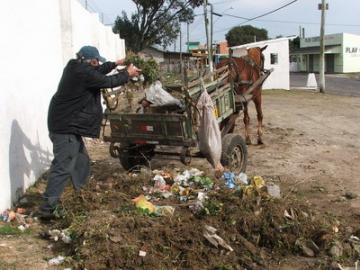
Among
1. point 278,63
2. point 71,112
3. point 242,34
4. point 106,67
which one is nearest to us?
point 71,112

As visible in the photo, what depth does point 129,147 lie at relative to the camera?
7.88 m

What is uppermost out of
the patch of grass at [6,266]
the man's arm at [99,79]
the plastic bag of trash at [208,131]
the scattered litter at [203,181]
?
the man's arm at [99,79]

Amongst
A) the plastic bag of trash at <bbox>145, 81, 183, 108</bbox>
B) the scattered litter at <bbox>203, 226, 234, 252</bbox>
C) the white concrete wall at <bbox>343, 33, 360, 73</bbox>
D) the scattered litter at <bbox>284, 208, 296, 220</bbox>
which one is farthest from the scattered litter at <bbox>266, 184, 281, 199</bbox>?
the white concrete wall at <bbox>343, 33, 360, 73</bbox>

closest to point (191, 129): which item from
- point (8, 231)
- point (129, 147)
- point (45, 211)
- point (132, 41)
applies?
point (129, 147)

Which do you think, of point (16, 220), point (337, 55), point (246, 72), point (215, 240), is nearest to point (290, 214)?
point (215, 240)

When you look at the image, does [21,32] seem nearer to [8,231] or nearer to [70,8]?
[8,231]

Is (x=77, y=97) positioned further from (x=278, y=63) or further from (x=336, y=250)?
(x=278, y=63)

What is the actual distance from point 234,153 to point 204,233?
3.24m

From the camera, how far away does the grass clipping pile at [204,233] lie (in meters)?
4.58

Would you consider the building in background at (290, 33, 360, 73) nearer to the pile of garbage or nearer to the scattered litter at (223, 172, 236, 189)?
the scattered litter at (223, 172, 236, 189)

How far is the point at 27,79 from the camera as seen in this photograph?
7.34 meters

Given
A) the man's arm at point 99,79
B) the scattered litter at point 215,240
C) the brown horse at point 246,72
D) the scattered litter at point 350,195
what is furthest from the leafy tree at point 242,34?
the scattered litter at point 215,240

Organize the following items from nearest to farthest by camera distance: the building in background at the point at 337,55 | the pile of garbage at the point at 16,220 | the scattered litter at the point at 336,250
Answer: the scattered litter at the point at 336,250, the pile of garbage at the point at 16,220, the building in background at the point at 337,55

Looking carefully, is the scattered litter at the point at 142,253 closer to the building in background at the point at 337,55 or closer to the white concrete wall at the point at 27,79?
the white concrete wall at the point at 27,79
